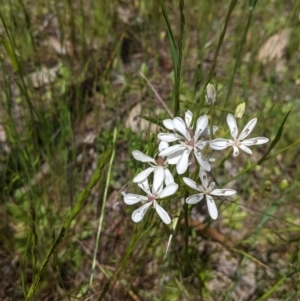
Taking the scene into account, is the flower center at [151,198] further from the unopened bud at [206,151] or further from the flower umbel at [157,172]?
the unopened bud at [206,151]

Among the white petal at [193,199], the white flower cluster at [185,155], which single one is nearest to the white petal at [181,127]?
the white flower cluster at [185,155]

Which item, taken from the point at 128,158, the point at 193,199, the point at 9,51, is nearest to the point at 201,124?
the point at 193,199

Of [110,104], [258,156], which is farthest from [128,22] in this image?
[258,156]

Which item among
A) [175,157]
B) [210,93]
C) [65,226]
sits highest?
[210,93]

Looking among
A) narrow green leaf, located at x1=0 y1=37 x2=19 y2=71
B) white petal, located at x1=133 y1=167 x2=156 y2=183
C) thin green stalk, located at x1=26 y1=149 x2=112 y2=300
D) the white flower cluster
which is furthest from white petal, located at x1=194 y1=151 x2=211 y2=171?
narrow green leaf, located at x1=0 y1=37 x2=19 y2=71

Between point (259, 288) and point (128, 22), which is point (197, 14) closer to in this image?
point (128, 22)

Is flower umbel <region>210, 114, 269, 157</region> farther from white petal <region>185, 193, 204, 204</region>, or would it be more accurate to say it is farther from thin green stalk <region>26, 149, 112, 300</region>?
thin green stalk <region>26, 149, 112, 300</region>

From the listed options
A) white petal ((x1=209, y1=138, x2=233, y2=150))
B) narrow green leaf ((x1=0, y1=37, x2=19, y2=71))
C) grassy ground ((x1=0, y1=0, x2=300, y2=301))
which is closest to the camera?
white petal ((x1=209, y1=138, x2=233, y2=150))

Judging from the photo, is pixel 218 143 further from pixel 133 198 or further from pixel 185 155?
pixel 133 198
